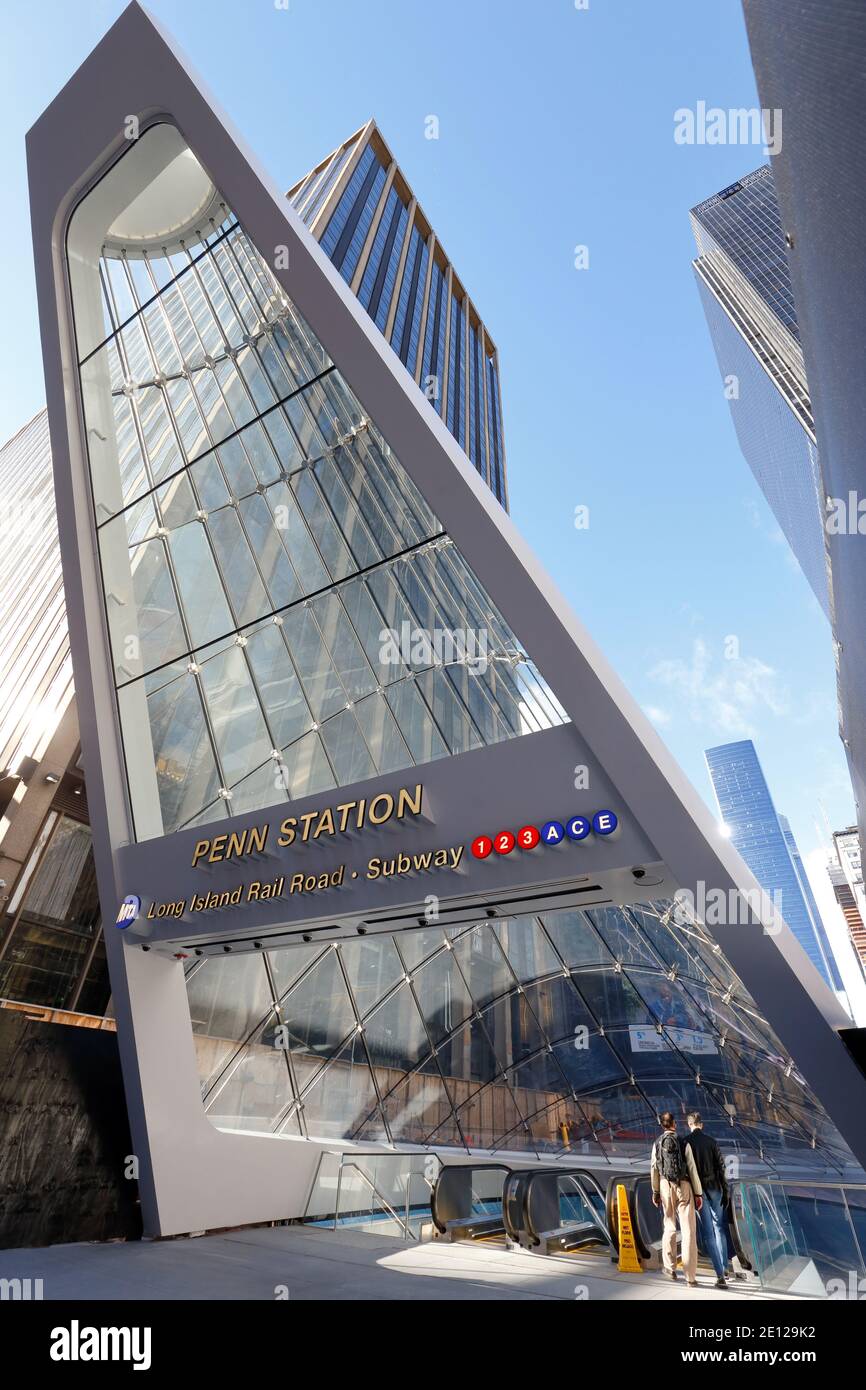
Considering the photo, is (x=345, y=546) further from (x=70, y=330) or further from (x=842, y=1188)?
(x=842, y=1188)

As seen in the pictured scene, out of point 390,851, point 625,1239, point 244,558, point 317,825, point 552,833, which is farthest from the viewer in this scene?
point 244,558

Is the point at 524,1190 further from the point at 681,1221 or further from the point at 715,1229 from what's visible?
the point at 715,1229

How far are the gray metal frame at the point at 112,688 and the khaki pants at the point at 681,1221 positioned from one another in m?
2.30

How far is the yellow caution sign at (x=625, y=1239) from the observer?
10.7m

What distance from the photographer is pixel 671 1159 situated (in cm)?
968

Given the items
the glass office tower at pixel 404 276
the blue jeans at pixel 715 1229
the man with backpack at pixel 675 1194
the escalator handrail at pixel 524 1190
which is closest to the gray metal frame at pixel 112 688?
the blue jeans at pixel 715 1229

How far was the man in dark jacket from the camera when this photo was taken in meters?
9.21

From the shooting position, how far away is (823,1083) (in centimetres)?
858

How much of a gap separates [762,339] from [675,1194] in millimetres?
125364

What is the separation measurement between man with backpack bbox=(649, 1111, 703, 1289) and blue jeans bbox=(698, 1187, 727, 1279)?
0.44 ft

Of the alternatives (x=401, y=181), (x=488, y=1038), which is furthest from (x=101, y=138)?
(x=401, y=181)

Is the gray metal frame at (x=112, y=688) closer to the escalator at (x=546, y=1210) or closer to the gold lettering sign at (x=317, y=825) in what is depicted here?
the gold lettering sign at (x=317, y=825)

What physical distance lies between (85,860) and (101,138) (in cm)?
1906

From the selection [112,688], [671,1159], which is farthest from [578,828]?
[112,688]
